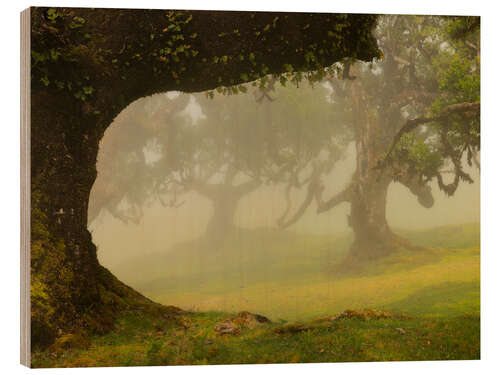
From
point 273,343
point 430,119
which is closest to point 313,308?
point 273,343

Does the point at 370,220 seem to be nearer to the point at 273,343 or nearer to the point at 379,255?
the point at 379,255

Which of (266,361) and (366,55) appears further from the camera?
(366,55)

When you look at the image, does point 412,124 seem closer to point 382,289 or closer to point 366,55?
point 366,55

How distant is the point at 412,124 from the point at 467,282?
7.94 ft

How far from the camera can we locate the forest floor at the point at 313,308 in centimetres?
777

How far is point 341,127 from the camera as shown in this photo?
836 centimetres

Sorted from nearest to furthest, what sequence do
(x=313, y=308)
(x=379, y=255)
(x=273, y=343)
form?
(x=273, y=343)
(x=313, y=308)
(x=379, y=255)

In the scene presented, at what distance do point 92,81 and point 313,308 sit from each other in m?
4.27

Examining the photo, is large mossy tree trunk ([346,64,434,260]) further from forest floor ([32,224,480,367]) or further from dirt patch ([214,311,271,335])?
dirt patch ([214,311,271,335])

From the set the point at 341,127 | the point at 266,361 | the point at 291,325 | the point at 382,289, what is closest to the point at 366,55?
the point at 341,127

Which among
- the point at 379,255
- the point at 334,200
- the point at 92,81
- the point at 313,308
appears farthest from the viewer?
the point at 379,255

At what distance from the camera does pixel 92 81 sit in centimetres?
770

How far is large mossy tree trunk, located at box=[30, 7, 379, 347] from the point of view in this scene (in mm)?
7492

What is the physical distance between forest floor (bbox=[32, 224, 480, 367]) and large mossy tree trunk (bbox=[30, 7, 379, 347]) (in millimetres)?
591
